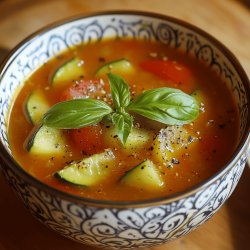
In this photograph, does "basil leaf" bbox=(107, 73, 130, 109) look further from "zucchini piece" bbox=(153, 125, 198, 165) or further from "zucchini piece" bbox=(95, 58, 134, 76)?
"zucchini piece" bbox=(95, 58, 134, 76)

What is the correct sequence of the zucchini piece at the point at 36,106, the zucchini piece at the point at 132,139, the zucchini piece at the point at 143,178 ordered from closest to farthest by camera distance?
the zucchini piece at the point at 143,178
the zucchini piece at the point at 132,139
the zucchini piece at the point at 36,106

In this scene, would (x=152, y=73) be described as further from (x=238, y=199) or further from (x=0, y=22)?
(x=0, y=22)

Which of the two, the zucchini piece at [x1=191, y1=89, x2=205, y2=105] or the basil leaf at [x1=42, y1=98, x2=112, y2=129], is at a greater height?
the zucchini piece at [x1=191, y1=89, x2=205, y2=105]

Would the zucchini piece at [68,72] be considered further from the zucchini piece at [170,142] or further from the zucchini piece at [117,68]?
the zucchini piece at [170,142]

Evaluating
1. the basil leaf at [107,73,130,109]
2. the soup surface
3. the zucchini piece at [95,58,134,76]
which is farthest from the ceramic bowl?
the basil leaf at [107,73,130,109]

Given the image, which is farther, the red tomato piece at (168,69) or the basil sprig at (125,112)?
the red tomato piece at (168,69)

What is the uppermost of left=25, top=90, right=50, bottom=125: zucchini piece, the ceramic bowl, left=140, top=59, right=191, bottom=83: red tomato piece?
left=140, top=59, right=191, bottom=83: red tomato piece

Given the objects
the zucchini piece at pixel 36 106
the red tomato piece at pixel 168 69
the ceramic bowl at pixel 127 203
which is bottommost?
the ceramic bowl at pixel 127 203

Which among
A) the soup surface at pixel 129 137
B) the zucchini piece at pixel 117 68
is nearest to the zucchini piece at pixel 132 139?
the soup surface at pixel 129 137

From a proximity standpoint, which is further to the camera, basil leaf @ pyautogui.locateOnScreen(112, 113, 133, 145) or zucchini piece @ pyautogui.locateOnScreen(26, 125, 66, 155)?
zucchini piece @ pyautogui.locateOnScreen(26, 125, 66, 155)
